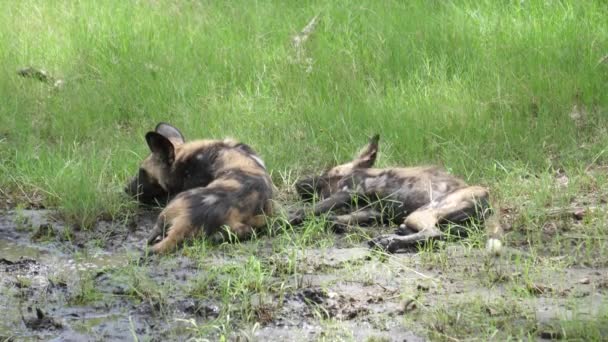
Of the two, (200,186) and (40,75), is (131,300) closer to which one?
(200,186)

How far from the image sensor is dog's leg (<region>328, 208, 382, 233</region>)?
608 centimetres

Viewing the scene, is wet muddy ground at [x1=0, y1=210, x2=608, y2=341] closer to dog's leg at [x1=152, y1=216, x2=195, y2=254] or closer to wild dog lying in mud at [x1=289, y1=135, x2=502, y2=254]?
dog's leg at [x1=152, y1=216, x2=195, y2=254]

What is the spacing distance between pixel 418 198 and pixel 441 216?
1.24 ft

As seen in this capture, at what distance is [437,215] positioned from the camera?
5.84m

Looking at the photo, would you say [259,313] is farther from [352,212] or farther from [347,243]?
[352,212]

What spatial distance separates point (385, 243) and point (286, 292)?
89 centimetres

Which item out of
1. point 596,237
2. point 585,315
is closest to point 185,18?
point 596,237

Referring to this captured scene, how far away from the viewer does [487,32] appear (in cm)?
834

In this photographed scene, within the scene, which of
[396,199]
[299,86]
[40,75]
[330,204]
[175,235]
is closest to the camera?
[175,235]

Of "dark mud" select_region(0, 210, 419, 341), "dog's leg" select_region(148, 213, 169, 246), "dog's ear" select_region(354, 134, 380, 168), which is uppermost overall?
"dog's ear" select_region(354, 134, 380, 168)

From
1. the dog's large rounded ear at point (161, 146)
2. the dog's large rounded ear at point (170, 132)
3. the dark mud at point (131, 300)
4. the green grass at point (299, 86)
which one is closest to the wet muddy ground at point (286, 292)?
the dark mud at point (131, 300)

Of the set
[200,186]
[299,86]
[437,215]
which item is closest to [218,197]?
[200,186]

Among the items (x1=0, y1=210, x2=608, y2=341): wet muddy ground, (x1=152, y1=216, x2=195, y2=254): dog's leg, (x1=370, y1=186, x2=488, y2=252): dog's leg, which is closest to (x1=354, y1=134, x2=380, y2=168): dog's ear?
(x1=370, y1=186, x2=488, y2=252): dog's leg

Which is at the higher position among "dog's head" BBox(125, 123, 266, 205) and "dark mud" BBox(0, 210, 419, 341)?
"dog's head" BBox(125, 123, 266, 205)
